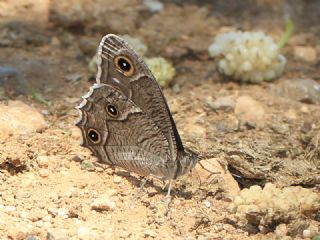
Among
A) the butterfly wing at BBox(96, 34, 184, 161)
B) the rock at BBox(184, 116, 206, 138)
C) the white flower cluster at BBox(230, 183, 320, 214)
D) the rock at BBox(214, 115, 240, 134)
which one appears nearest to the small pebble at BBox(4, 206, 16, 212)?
the butterfly wing at BBox(96, 34, 184, 161)

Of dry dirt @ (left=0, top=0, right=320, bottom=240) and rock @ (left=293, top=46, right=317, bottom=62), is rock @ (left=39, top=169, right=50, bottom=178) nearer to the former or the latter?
dry dirt @ (left=0, top=0, right=320, bottom=240)

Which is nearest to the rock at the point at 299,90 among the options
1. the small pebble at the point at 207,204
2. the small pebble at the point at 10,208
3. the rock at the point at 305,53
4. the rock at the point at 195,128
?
the rock at the point at 305,53

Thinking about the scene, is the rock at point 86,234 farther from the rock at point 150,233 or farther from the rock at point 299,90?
the rock at point 299,90

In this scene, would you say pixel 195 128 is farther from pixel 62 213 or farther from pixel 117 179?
pixel 62 213

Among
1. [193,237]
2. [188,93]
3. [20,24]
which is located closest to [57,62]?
[20,24]

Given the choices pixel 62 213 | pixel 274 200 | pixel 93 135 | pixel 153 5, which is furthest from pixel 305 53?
pixel 62 213

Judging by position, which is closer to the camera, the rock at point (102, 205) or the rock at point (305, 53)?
the rock at point (102, 205)
